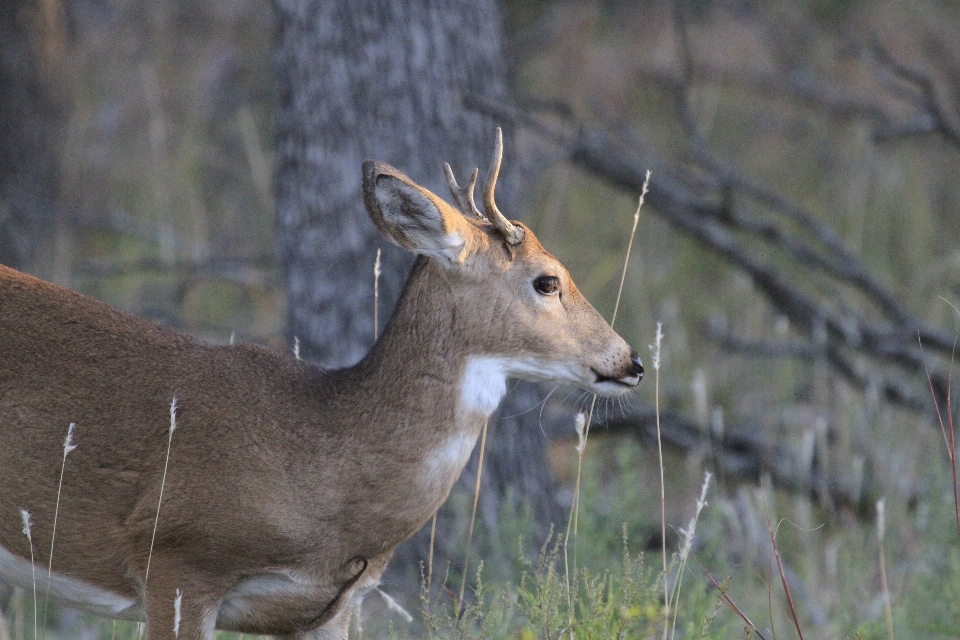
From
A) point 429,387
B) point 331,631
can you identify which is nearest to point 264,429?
point 429,387

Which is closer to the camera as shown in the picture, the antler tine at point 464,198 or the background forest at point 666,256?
the antler tine at point 464,198

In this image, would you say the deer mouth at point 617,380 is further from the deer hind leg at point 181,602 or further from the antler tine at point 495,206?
the deer hind leg at point 181,602

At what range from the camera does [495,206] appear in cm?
384

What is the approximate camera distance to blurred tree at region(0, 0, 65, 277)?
6.53 metres

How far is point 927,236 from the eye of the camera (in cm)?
1047

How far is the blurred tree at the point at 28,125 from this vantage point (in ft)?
21.4

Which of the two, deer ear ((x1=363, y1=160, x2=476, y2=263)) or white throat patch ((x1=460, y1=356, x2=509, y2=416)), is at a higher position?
deer ear ((x1=363, y1=160, x2=476, y2=263))

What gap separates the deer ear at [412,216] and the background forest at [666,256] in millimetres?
908

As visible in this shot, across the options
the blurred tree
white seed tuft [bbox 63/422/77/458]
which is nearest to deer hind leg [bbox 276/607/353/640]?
white seed tuft [bbox 63/422/77/458]

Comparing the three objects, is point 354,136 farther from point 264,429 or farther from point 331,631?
point 331,631

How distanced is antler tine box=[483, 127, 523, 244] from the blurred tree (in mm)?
3756

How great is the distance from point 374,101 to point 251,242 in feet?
17.6

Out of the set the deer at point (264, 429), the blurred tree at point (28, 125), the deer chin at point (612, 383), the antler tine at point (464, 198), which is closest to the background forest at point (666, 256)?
the blurred tree at point (28, 125)

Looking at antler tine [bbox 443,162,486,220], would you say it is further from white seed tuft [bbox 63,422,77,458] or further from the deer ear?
white seed tuft [bbox 63,422,77,458]
